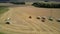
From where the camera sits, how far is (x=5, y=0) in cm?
7238

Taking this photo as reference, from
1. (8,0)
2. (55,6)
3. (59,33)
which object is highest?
(8,0)

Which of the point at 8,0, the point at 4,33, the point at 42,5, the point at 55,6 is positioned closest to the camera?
the point at 4,33

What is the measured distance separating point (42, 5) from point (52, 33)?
2992cm

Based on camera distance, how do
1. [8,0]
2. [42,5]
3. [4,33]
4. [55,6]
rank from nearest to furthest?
[4,33]
[55,6]
[42,5]
[8,0]

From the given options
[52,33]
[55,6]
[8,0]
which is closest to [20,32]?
[52,33]

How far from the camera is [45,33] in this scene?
15.5m

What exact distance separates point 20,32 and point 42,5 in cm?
3030

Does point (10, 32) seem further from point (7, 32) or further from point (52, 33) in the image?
point (52, 33)

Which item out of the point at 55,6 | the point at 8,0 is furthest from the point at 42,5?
the point at 8,0

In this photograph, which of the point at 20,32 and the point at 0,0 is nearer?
the point at 20,32

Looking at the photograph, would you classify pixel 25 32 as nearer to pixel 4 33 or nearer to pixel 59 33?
pixel 4 33

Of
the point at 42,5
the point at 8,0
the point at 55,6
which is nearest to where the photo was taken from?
the point at 55,6

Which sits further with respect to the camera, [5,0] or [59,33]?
[5,0]

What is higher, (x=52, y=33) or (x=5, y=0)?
(x=5, y=0)
